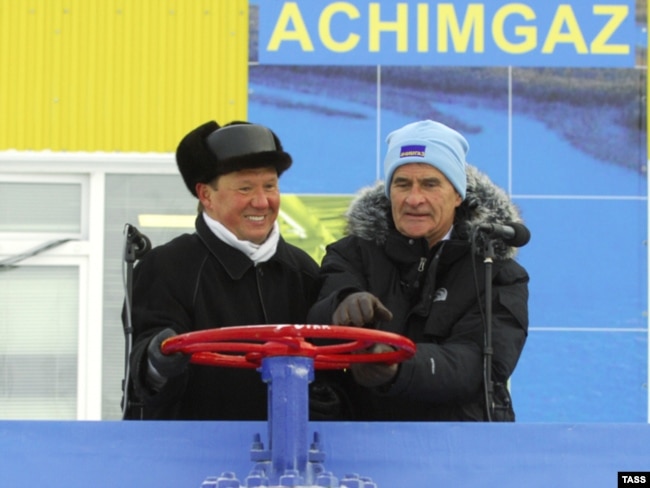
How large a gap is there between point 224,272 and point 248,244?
0.10 meters

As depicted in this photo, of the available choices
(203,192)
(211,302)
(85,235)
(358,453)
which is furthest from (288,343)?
(85,235)

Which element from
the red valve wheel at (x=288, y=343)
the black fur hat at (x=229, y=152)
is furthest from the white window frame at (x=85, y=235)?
the red valve wheel at (x=288, y=343)

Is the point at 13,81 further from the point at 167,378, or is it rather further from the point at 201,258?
the point at 167,378

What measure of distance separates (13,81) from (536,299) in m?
2.80

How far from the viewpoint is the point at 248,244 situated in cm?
361

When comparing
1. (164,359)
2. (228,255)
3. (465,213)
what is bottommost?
(164,359)

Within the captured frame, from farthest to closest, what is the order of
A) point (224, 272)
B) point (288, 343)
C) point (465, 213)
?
1. point (465, 213)
2. point (224, 272)
3. point (288, 343)

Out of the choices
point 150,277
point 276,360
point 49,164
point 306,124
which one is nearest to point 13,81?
point 49,164

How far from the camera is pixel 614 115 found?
733 cm

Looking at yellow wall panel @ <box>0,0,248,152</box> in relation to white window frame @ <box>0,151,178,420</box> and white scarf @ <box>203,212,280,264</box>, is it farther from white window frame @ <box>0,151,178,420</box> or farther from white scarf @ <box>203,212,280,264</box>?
white scarf @ <box>203,212,280,264</box>

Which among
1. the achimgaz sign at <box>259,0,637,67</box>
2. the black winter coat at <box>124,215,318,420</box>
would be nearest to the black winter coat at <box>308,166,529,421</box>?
the black winter coat at <box>124,215,318,420</box>

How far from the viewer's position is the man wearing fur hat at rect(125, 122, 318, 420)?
11.5 ft

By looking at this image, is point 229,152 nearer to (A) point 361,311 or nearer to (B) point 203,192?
(B) point 203,192

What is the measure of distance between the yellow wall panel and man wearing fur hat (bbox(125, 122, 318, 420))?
358 centimetres
